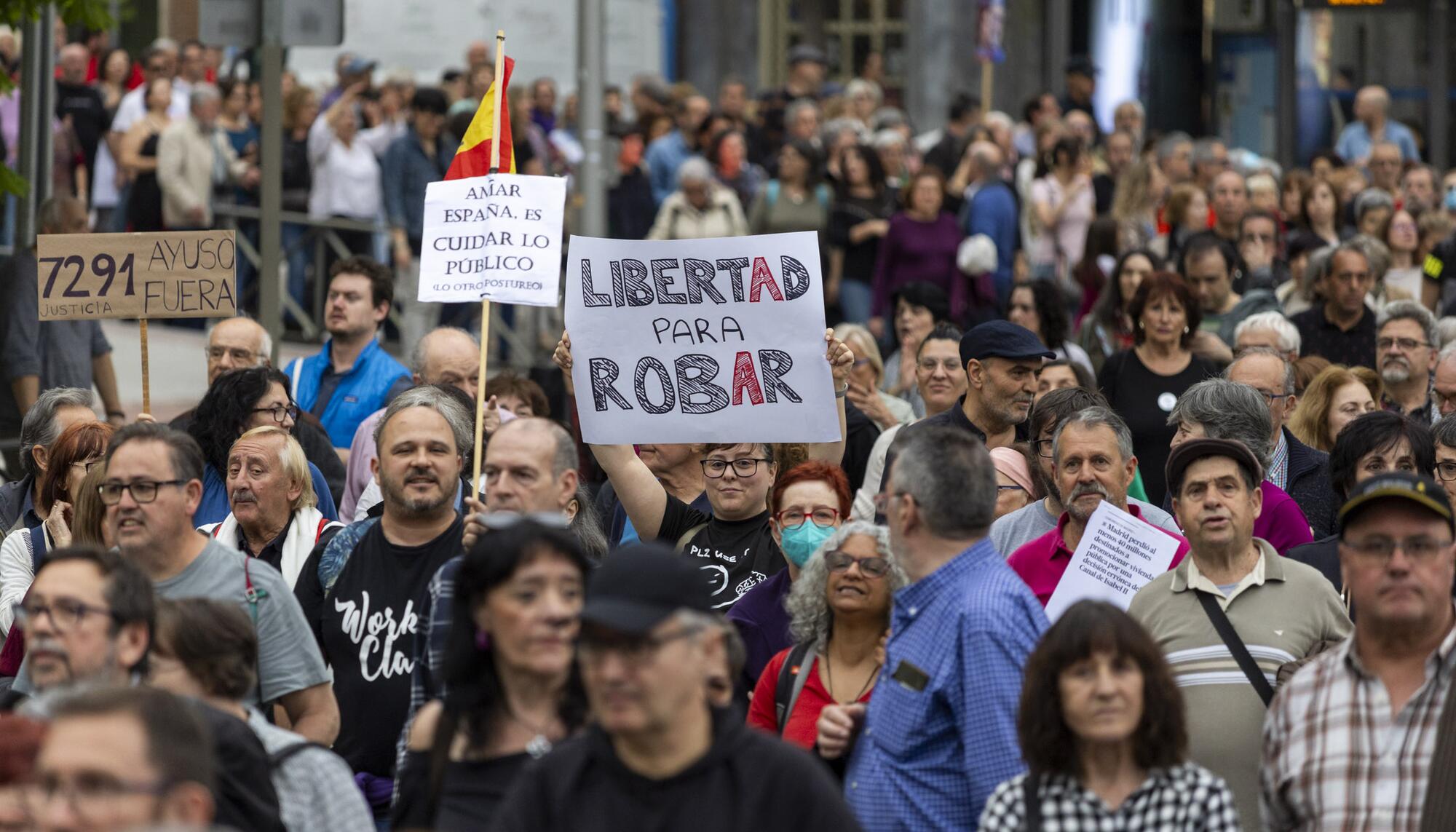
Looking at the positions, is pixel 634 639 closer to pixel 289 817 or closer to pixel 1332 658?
pixel 289 817

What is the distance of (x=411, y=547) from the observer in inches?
254

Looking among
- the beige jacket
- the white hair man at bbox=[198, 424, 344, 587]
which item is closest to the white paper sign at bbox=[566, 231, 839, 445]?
the white hair man at bbox=[198, 424, 344, 587]

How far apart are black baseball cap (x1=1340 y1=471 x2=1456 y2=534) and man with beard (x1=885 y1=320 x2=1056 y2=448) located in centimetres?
320

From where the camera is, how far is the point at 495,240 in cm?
805

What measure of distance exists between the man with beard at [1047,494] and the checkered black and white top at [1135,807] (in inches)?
86.3

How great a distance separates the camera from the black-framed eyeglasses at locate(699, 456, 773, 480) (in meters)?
7.38

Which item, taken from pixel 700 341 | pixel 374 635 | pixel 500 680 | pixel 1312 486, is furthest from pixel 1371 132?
pixel 500 680

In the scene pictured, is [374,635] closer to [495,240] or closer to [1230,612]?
[495,240]

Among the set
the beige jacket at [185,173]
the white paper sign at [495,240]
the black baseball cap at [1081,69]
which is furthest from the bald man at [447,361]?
the black baseball cap at [1081,69]

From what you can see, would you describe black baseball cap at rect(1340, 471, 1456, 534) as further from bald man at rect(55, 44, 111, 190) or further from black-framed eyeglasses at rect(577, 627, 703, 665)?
bald man at rect(55, 44, 111, 190)

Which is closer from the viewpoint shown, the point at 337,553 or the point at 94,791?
the point at 94,791

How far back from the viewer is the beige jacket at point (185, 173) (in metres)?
17.0

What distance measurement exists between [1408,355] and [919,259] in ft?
17.5

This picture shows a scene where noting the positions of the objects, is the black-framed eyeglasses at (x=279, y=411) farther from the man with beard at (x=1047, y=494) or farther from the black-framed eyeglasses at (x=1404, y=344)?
the black-framed eyeglasses at (x=1404, y=344)
